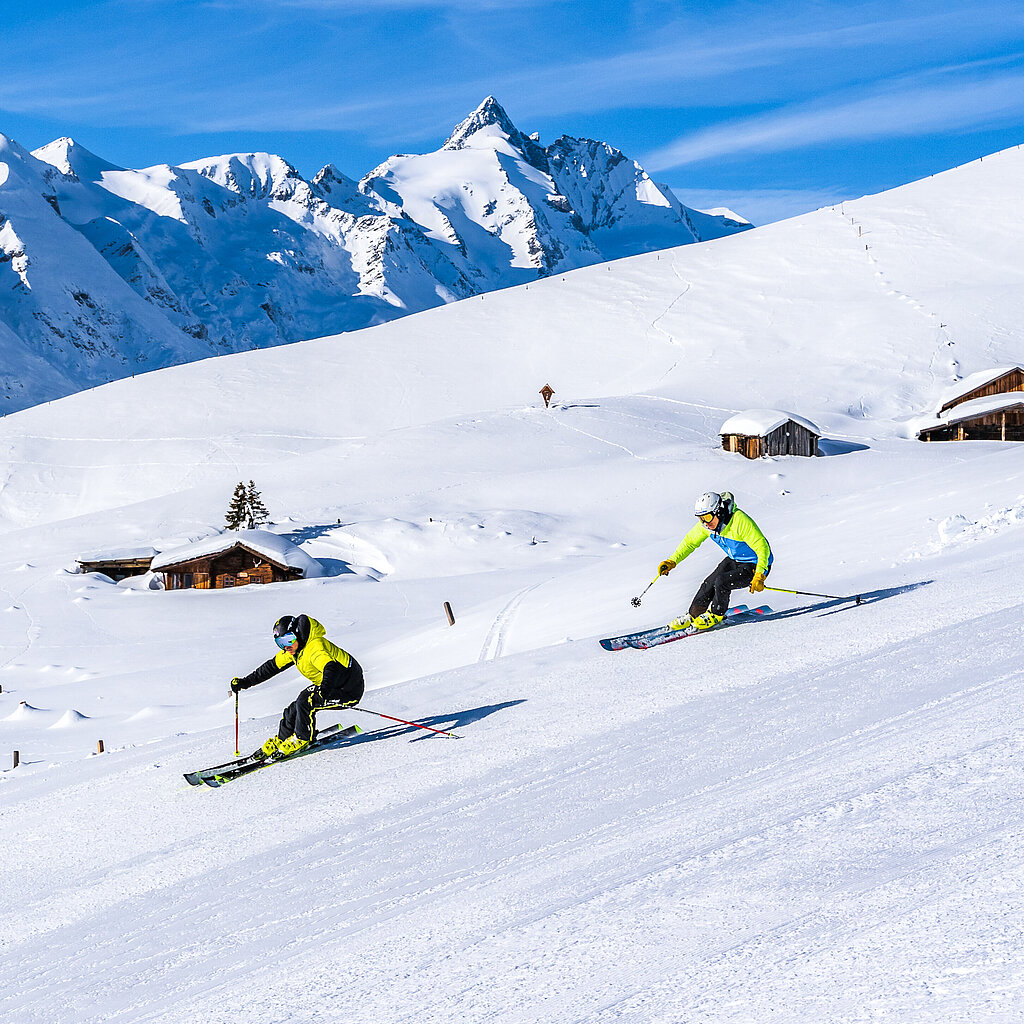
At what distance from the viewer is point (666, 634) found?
1191 centimetres

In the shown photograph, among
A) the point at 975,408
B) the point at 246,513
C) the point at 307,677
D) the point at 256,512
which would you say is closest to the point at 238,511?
the point at 246,513

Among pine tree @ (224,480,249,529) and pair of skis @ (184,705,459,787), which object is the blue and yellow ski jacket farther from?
pine tree @ (224,480,249,529)

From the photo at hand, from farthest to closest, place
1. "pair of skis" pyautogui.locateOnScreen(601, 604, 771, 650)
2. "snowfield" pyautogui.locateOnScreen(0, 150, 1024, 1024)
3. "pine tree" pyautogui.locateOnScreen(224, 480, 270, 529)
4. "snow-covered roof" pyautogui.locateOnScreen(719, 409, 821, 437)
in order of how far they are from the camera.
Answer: "snow-covered roof" pyautogui.locateOnScreen(719, 409, 821, 437) → "pine tree" pyautogui.locateOnScreen(224, 480, 270, 529) → "pair of skis" pyautogui.locateOnScreen(601, 604, 771, 650) → "snowfield" pyautogui.locateOnScreen(0, 150, 1024, 1024)

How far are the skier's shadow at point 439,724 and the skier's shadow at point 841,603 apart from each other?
11.7 feet

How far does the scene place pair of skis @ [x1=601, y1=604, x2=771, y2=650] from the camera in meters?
11.8

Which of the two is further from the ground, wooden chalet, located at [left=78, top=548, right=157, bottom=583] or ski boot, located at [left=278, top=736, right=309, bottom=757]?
wooden chalet, located at [left=78, top=548, right=157, bottom=583]

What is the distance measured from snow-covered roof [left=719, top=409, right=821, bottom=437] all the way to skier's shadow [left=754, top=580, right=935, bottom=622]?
128 feet

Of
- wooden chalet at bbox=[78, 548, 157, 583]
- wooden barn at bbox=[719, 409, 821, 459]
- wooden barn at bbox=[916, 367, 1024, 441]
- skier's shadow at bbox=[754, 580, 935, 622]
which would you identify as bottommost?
skier's shadow at bbox=[754, 580, 935, 622]

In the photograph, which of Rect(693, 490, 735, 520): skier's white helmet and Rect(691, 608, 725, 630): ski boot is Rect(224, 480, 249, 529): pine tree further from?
Rect(693, 490, 735, 520): skier's white helmet

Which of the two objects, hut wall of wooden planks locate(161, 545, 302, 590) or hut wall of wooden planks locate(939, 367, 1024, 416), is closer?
hut wall of wooden planks locate(161, 545, 302, 590)

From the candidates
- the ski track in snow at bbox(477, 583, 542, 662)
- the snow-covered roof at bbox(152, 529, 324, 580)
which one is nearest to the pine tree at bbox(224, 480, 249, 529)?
the snow-covered roof at bbox(152, 529, 324, 580)

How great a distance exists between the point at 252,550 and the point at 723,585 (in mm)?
29535

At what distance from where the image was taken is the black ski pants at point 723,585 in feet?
38.0

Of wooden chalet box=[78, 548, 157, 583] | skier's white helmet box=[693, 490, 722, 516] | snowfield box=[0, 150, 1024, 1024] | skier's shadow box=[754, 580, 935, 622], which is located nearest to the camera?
snowfield box=[0, 150, 1024, 1024]
